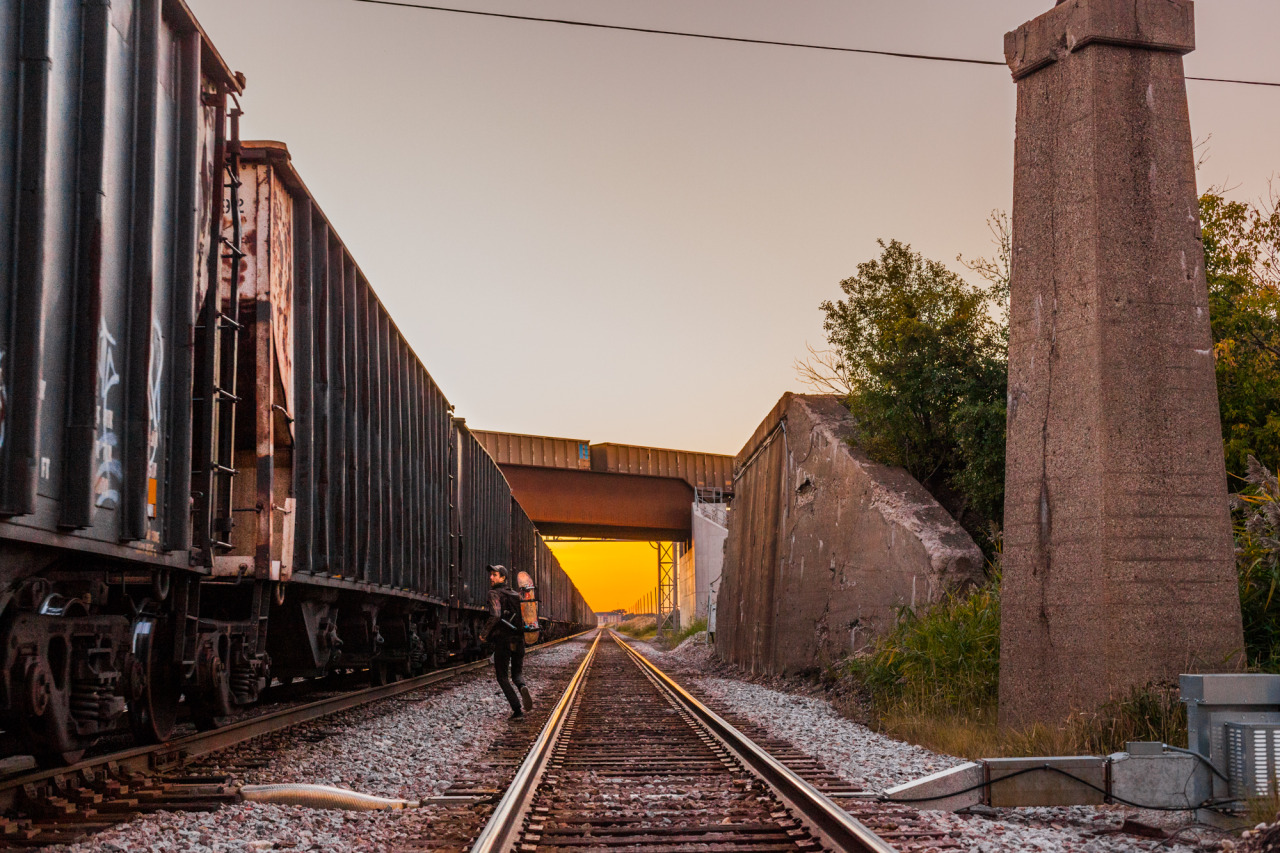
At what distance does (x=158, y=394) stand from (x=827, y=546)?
11044 millimetres

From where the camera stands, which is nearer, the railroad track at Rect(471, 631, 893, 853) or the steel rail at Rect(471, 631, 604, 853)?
the steel rail at Rect(471, 631, 604, 853)

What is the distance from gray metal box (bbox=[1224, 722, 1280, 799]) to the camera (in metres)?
5.46

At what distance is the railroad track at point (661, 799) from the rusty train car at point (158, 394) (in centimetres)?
230

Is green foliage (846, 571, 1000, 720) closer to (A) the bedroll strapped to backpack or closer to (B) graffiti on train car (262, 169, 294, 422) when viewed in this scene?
(A) the bedroll strapped to backpack

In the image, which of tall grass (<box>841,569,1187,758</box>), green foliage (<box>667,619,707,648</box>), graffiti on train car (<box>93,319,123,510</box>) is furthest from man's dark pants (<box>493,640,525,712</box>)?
green foliage (<box>667,619,707,648</box>)

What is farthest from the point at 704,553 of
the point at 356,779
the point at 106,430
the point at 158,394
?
the point at 106,430

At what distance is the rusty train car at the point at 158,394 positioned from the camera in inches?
178

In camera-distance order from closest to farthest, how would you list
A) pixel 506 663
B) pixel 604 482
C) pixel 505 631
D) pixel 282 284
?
pixel 282 284, pixel 505 631, pixel 506 663, pixel 604 482

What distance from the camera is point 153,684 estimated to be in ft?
22.6

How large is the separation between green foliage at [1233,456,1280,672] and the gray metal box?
85.7 inches

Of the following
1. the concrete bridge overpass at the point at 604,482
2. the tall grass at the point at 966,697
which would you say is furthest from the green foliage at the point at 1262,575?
the concrete bridge overpass at the point at 604,482

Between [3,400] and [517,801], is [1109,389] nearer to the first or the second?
[517,801]

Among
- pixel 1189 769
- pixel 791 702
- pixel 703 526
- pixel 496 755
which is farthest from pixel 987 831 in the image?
pixel 703 526

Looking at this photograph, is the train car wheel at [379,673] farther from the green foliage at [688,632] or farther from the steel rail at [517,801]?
the green foliage at [688,632]
